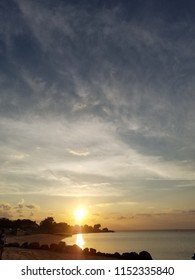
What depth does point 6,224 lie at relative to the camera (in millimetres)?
163250
